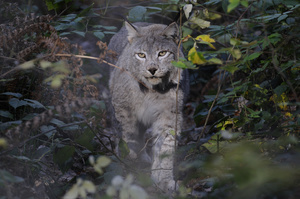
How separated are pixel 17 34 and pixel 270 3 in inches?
96.4

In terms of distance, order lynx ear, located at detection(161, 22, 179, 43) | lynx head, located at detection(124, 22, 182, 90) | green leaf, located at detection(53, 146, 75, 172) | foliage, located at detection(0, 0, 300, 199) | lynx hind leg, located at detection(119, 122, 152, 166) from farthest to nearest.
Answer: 1. lynx hind leg, located at detection(119, 122, 152, 166)
2. lynx ear, located at detection(161, 22, 179, 43)
3. lynx head, located at detection(124, 22, 182, 90)
4. green leaf, located at detection(53, 146, 75, 172)
5. foliage, located at detection(0, 0, 300, 199)

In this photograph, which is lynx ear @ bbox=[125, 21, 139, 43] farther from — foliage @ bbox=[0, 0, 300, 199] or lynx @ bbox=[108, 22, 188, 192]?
foliage @ bbox=[0, 0, 300, 199]

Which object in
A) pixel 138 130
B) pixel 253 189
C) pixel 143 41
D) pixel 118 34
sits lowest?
pixel 138 130

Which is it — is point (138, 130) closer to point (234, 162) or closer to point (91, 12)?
point (91, 12)

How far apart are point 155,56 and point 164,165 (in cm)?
128

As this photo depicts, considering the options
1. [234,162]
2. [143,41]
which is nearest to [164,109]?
[143,41]

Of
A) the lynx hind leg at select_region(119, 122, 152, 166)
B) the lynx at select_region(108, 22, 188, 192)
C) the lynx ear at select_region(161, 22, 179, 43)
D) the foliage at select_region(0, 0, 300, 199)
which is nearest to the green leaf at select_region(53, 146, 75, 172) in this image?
the foliage at select_region(0, 0, 300, 199)

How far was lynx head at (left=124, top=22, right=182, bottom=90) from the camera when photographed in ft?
13.1

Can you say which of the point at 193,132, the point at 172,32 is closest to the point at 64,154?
the point at 172,32

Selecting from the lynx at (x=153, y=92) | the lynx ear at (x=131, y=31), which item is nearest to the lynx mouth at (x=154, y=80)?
the lynx at (x=153, y=92)

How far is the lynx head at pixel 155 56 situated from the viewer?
400cm

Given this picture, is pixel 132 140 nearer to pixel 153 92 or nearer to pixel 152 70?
pixel 153 92

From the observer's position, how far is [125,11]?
20.2ft

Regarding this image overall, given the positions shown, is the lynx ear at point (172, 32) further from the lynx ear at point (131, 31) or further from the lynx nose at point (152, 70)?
the lynx nose at point (152, 70)
